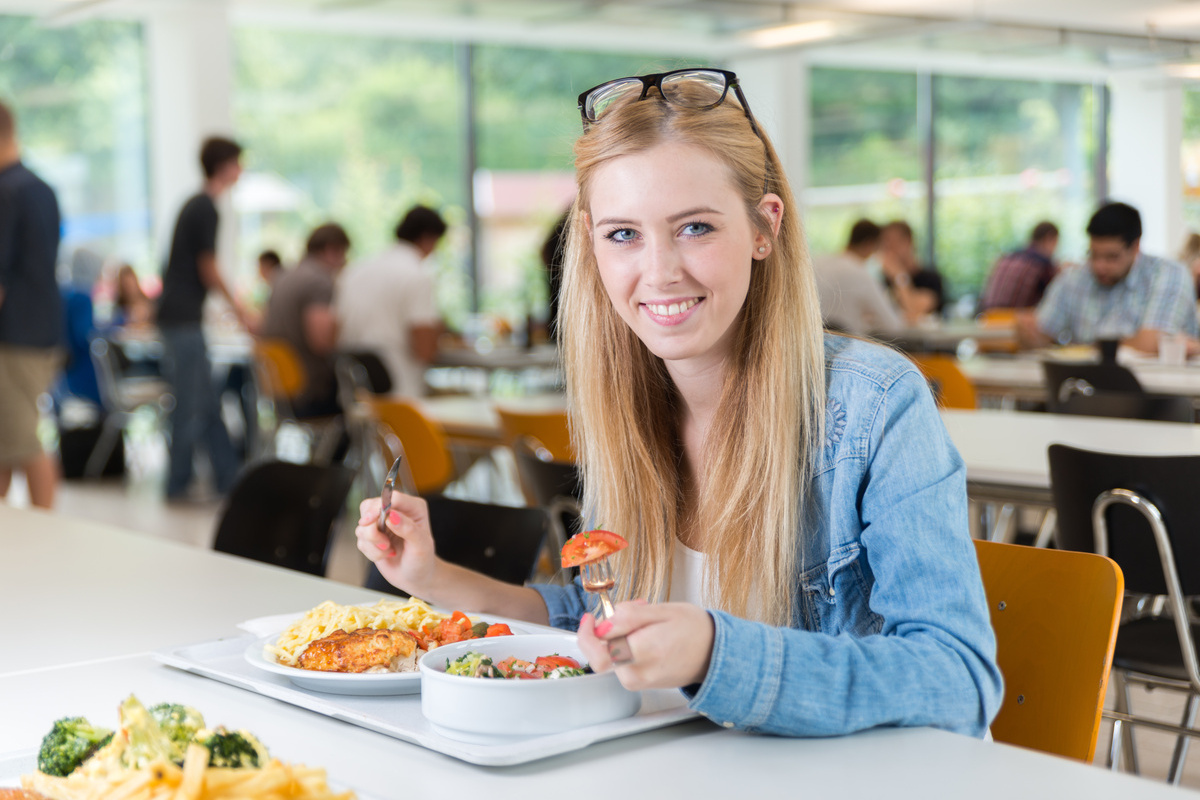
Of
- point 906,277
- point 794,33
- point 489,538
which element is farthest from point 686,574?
point 794,33

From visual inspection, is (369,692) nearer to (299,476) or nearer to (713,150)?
(713,150)

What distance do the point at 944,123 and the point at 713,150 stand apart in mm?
10815

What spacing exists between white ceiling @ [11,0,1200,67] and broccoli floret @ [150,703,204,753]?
7088mm

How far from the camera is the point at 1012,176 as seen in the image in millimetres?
11555

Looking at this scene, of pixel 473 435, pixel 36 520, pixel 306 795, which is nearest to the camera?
pixel 306 795

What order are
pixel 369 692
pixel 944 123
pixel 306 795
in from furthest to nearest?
pixel 944 123, pixel 369 692, pixel 306 795

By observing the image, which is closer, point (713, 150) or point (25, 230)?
point (713, 150)

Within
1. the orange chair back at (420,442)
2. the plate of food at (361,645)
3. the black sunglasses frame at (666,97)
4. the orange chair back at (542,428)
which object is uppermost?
the black sunglasses frame at (666,97)

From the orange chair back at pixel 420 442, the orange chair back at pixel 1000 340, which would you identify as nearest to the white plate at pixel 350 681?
the orange chair back at pixel 420 442

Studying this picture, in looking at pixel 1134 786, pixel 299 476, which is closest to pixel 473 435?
pixel 299 476

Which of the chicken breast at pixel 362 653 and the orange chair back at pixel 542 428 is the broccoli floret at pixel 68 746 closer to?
the chicken breast at pixel 362 653

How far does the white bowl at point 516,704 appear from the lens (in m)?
0.89

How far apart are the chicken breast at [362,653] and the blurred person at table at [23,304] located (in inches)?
133

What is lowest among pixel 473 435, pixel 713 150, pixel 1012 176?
pixel 473 435
